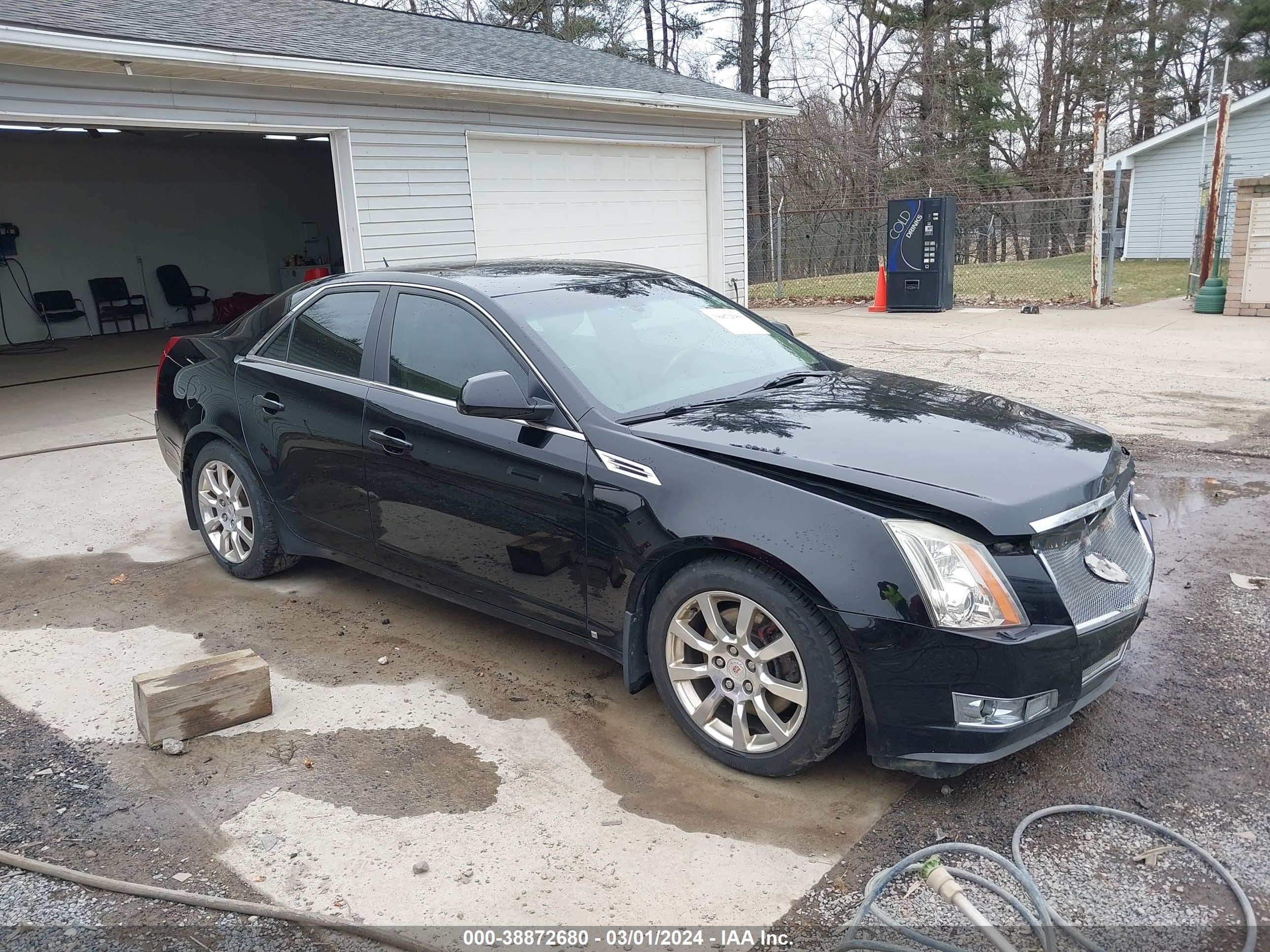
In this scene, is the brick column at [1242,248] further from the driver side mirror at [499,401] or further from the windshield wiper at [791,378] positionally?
the driver side mirror at [499,401]

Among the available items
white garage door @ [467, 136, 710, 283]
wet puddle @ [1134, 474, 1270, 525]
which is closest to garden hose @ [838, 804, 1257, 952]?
wet puddle @ [1134, 474, 1270, 525]

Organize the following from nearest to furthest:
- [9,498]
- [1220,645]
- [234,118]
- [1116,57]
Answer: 1. [1220,645]
2. [9,498]
3. [234,118]
4. [1116,57]

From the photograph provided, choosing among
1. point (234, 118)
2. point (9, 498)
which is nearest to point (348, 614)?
point (9, 498)

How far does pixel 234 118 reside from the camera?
354 inches

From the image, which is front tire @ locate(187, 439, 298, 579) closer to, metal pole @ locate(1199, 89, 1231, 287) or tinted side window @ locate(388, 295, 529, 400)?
tinted side window @ locate(388, 295, 529, 400)

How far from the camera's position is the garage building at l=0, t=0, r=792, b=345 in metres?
8.45

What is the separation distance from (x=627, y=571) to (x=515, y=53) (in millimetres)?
11101

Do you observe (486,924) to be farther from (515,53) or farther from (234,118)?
(515,53)

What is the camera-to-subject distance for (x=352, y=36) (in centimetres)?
1102

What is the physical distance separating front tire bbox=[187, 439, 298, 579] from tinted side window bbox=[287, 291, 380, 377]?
657 millimetres

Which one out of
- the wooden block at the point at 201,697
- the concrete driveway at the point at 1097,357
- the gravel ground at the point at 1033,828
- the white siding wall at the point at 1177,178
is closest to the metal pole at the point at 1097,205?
the concrete driveway at the point at 1097,357

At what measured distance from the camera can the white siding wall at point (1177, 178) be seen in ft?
79.1

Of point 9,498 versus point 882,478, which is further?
point 9,498

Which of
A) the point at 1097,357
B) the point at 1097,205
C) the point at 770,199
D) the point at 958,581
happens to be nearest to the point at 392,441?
the point at 958,581
